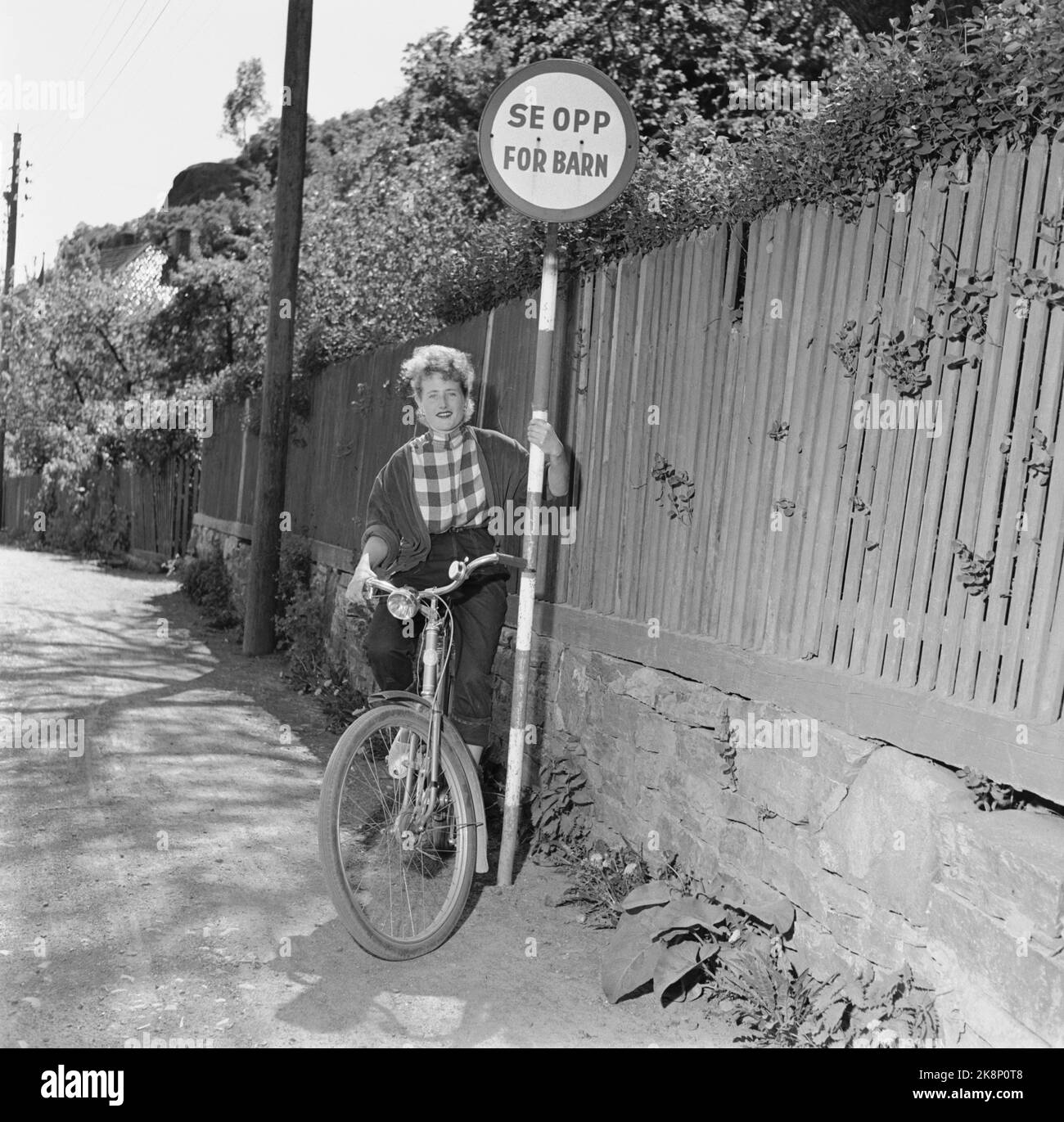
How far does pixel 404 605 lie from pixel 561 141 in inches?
76.3

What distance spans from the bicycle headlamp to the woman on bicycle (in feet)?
1.32

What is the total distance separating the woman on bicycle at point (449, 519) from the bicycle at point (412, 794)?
0.60 feet

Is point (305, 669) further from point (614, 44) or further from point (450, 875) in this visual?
point (614, 44)

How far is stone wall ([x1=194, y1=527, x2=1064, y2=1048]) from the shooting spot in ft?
9.47

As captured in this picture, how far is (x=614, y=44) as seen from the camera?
17.1 meters

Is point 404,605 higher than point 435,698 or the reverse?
higher

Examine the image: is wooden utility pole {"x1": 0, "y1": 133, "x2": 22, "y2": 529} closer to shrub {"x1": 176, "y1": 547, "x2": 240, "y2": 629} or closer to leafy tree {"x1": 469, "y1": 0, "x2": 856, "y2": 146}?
shrub {"x1": 176, "y1": 547, "x2": 240, "y2": 629}

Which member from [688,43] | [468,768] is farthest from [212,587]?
[468,768]

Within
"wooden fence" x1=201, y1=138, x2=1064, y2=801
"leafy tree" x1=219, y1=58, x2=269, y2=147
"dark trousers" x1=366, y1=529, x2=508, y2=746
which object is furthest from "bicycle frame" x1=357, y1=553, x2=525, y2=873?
"leafy tree" x1=219, y1=58, x2=269, y2=147

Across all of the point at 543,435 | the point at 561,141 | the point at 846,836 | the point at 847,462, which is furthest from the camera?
the point at 561,141

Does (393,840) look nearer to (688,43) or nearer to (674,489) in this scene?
(674,489)

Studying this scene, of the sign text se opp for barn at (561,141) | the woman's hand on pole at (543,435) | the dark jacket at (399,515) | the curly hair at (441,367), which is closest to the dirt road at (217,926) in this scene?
the dark jacket at (399,515)

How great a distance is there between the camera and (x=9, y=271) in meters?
35.8

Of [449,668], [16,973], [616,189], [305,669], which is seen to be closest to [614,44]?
[305,669]
